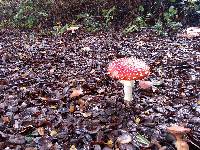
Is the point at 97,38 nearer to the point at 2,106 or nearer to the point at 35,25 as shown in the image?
the point at 35,25

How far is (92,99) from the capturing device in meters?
4.43

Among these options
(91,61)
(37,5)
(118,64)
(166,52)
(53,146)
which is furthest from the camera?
(37,5)

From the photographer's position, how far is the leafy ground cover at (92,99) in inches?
143

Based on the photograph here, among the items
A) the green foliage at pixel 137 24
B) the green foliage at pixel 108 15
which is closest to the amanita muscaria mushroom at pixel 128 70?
the green foliage at pixel 137 24

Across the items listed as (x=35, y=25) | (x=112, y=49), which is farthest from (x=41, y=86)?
(x=35, y=25)

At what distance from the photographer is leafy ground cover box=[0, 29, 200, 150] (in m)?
3.63

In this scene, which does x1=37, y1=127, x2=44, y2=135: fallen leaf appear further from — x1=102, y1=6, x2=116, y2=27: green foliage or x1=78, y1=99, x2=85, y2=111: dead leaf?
x1=102, y1=6, x2=116, y2=27: green foliage

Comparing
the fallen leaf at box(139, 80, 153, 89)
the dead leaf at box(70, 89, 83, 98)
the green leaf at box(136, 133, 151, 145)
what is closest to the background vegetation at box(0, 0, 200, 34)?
the fallen leaf at box(139, 80, 153, 89)

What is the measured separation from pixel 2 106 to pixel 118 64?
1.59 meters

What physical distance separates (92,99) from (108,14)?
5.05 meters

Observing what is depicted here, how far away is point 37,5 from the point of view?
10289 millimetres

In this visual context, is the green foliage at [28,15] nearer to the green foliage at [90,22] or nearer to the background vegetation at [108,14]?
the background vegetation at [108,14]

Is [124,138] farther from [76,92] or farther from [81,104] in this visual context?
[76,92]

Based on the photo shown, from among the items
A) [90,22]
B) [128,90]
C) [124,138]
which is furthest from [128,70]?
[90,22]
